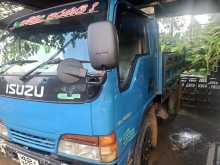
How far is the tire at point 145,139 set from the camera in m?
2.45

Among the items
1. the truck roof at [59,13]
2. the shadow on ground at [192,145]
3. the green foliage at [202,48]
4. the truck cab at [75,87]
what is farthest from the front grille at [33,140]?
the green foliage at [202,48]

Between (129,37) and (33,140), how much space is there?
1522 mm

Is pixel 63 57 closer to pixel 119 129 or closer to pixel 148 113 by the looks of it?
pixel 119 129

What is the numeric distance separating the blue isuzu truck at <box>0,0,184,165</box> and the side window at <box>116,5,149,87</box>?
0.01 metres

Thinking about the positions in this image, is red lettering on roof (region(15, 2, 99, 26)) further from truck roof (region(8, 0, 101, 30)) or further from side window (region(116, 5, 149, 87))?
side window (region(116, 5, 149, 87))

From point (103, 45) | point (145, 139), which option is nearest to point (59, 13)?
point (103, 45)

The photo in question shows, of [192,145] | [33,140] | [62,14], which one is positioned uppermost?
[62,14]

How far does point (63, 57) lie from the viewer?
1.95 metres

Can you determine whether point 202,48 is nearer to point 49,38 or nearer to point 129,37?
point 129,37

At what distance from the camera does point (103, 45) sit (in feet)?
4.84

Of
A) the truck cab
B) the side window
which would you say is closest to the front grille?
the truck cab

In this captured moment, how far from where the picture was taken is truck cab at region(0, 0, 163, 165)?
5.57ft

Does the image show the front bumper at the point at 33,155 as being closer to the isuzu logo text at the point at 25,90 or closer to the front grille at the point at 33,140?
the front grille at the point at 33,140

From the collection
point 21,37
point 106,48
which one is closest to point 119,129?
point 106,48
